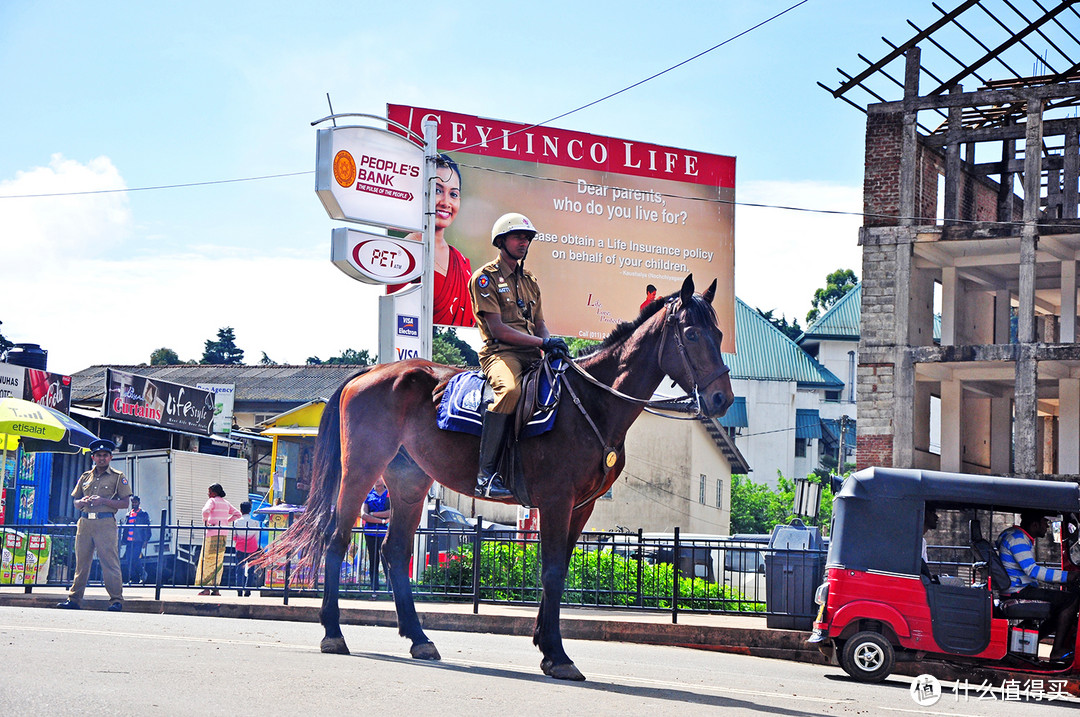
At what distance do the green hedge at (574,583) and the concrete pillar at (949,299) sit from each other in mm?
17900

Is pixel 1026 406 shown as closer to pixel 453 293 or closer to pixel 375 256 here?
pixel 453 293

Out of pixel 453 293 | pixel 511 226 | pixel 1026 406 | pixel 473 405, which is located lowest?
pixel 473 405

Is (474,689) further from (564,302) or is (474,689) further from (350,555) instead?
(564,302)

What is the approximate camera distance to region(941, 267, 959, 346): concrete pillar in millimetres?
32219

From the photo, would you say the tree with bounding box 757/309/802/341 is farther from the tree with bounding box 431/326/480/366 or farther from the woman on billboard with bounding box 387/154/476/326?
the woman on billboard with bounding box 387/154/476/326

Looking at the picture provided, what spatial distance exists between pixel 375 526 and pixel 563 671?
388 inches

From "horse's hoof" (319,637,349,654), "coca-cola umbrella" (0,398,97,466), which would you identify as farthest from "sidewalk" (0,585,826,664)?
"horse's hoof" (319,637,349,654)

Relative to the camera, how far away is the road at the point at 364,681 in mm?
6340

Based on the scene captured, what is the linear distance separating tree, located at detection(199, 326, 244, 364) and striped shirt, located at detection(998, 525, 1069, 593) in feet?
281

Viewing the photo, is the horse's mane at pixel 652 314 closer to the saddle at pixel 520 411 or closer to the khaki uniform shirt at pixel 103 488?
the saddle at pixel 520 411

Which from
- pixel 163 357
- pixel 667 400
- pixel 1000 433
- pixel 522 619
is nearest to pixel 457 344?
pixel 163 357

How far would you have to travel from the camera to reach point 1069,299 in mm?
30344

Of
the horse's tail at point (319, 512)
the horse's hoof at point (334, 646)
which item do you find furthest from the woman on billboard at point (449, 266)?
the horse's hoof at point (334, 646)

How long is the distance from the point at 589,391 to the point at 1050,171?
98.0 ft
